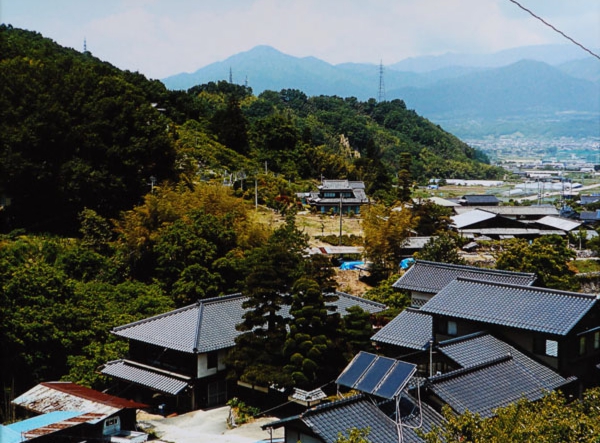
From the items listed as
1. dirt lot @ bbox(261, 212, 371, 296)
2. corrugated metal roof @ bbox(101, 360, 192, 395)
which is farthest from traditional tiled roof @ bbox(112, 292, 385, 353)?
dirt lot @ bbox(261, 212, 371, 296)

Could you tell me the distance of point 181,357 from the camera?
16906 mm

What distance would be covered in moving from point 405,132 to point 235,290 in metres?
75.6

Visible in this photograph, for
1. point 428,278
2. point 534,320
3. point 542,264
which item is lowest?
point 542,264

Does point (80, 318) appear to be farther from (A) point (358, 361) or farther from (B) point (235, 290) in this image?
(A) point (358, 361)

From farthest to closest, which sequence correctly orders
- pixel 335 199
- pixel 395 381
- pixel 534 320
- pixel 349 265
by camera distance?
pixel 335 199
pixel 349 265
pixel 534 320
pixel 395 381

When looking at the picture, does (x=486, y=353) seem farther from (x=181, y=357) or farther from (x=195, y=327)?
(x=181, y=357)

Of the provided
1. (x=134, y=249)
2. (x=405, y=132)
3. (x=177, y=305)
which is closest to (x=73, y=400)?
(x=177, y=305)

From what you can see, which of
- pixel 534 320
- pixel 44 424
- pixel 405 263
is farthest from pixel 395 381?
pixel 405 263

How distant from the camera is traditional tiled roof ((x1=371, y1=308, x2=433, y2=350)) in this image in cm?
1536

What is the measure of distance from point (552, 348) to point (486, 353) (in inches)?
52.4

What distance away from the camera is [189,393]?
54.6ft

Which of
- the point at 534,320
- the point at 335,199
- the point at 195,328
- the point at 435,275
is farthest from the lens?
the point at 335,199

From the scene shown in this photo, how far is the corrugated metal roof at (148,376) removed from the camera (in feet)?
53.7

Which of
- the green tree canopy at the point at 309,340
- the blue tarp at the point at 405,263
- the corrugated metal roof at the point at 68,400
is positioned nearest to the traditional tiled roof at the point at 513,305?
the green tree canopy at the point at 309,340
